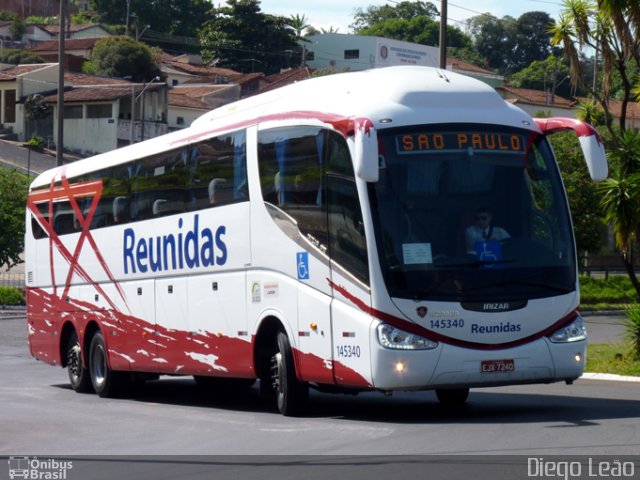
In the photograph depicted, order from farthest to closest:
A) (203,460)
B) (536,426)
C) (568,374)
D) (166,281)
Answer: (166,281) → (568,374) → (536,426) → (203,460)

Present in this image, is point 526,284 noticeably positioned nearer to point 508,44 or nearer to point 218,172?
point 218,172

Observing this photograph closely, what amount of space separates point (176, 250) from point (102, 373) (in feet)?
13.2

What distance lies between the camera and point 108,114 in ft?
248

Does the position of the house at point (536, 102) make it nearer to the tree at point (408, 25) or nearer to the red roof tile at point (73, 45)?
the tree at point (408, 25)

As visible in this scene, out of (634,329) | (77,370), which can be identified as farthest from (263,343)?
(634,329)

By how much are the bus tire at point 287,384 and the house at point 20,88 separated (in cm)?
6950

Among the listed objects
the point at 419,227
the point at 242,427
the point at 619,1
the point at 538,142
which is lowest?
the point at 242,427

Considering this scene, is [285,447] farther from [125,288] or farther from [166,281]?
[125,288]

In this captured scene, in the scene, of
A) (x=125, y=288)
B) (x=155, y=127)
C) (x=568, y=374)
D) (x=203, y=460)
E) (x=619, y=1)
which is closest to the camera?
(x=203, y=460)

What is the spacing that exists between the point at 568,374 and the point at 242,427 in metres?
3.64

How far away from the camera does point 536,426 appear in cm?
1127

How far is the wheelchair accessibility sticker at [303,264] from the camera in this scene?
12828 mm

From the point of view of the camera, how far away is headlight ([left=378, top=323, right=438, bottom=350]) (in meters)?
11.6

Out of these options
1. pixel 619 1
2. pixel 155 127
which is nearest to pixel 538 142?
pixel 619 1
